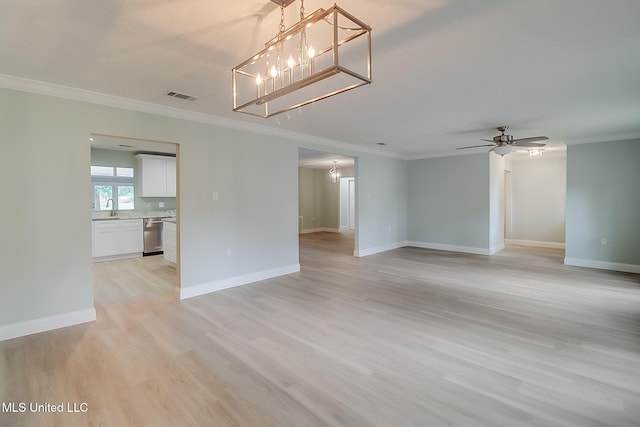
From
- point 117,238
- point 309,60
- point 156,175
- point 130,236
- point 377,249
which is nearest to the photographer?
point 309,60

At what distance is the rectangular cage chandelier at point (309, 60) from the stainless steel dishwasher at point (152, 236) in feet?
15.2

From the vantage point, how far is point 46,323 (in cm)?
309

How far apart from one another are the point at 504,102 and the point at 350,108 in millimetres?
1831

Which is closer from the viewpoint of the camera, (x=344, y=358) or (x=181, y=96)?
(x=344, y=358)

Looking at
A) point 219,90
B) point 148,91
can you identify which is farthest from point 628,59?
point 148,91

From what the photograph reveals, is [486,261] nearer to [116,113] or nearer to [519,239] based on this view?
[519,239]

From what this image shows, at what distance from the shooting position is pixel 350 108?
3873 millimetres

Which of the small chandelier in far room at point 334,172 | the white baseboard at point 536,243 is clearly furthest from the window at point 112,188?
the white baseboard at point 536,243

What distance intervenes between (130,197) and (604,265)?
10092 mm

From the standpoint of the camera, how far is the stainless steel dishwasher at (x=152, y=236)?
683 centimetres

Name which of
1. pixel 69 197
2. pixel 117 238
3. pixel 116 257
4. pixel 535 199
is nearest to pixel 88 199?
pixel 69 197

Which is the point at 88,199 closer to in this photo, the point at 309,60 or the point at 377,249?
the point at 309,60

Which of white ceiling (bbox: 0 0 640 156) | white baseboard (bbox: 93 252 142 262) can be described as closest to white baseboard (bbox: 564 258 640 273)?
white ceiling (bbox: 0 0 640 156)

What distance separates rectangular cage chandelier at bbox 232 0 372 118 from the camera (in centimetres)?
145
